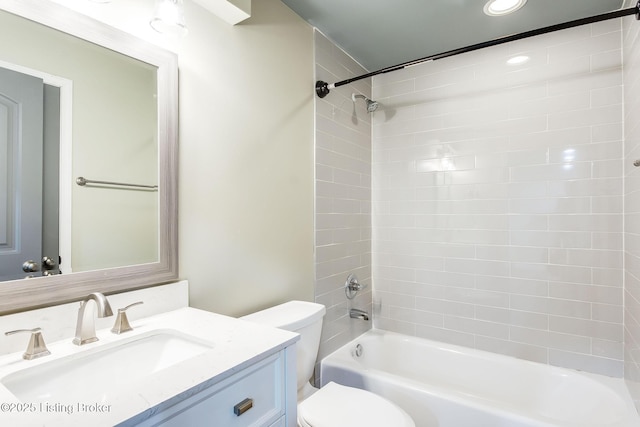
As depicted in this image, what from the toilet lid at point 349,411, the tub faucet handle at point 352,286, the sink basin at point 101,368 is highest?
the sink basin at point 101,368

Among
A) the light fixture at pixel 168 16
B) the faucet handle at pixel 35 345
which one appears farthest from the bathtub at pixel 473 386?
the light fixture at pixel 168 16

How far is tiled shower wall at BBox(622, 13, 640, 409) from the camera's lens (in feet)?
5.12

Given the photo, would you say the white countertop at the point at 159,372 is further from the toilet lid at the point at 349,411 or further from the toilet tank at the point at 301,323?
the toilet lid at the point at 349,411

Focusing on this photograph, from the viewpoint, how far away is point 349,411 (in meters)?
1.46

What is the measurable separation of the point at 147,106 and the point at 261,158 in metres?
0.59

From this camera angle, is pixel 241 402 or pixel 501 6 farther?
pixel 501 6

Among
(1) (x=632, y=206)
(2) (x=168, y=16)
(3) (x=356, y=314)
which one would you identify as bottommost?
(3) (x=356, y=314)

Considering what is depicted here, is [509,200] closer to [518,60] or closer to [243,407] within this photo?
[518,60]

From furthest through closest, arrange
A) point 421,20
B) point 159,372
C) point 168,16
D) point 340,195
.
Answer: point 340,195, point 421,20, point 168,16, point 159,372

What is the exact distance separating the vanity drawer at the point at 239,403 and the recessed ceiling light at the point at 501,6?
2.01 metres

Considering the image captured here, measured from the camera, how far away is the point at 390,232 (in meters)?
2.57

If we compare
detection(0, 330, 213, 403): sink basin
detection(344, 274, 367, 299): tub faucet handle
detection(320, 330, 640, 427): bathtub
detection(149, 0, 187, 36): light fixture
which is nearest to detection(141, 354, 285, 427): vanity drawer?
detection(0, 330, 213, 403): sink basin

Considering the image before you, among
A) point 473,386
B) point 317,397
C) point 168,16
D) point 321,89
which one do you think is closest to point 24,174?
point 168,16

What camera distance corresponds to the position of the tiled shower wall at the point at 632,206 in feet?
5.12
